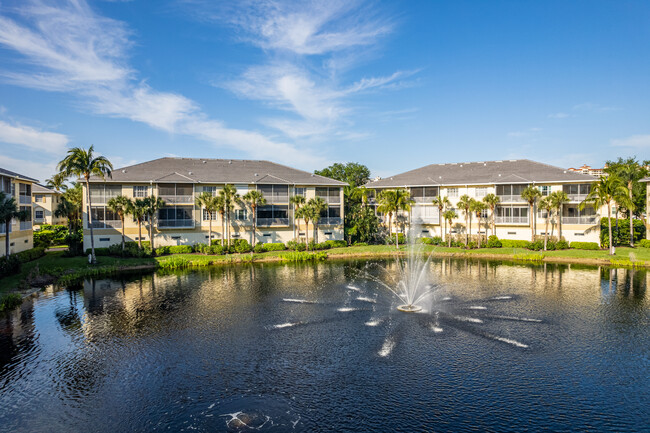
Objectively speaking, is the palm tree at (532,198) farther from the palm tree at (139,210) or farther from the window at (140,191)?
the window at (140,191)

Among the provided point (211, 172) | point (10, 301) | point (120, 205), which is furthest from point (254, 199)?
point (10, 301)

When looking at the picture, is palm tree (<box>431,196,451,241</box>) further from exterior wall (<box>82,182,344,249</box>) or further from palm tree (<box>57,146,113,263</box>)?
palm tree (<box>57,146,113,263</box>)

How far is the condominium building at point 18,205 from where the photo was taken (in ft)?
133

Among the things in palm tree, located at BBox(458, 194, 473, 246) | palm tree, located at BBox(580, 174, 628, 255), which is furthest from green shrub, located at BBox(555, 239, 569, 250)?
palm tree, located at BBox(458, 194, 473, 246)

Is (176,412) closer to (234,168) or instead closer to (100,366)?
(100,366)

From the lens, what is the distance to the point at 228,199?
54375mm

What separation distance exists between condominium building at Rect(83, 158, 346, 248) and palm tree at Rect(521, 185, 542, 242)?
2634 centimetres

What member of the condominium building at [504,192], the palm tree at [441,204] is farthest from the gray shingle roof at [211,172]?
the palm tree at [441,204]

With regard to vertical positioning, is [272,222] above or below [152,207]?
below

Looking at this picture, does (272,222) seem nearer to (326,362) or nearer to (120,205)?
(120,205)

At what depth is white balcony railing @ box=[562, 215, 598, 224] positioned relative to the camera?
54.9 m

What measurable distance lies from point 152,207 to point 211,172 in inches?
445

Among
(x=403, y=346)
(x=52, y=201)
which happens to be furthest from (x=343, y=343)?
(x=52, y=201)

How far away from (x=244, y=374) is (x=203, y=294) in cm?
1636
